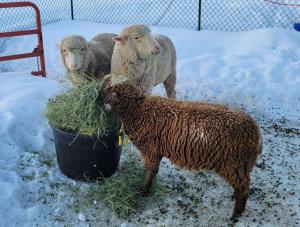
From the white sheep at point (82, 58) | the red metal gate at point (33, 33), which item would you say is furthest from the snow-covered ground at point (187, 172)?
the white sheep at point (82, 58)

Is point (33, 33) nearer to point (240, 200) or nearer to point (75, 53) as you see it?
point (75, 53)

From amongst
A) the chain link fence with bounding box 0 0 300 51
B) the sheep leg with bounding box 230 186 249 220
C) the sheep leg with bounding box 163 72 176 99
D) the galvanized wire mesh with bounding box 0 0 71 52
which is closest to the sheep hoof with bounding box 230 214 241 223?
the sheep leg with bounding box 230 186 249 220

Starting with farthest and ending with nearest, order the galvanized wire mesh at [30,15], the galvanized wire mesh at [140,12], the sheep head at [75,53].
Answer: the galvanized wire mesh at [140,12] < the galvanized wire mesh at [30,15] < the sheep head at [75,53]

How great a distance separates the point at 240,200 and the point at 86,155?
155cm

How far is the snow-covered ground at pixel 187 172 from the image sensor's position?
12.0 feet

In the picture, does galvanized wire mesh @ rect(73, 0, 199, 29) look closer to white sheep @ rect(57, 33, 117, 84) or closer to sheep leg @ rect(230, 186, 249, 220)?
white sheep @ rect(57, 33, 117, 84)

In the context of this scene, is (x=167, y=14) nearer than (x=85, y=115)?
No

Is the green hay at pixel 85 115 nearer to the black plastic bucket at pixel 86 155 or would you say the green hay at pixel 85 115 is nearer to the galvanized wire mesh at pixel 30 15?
the black plastic bucket at pixel 86 155

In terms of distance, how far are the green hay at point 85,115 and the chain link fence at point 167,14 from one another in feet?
22.0

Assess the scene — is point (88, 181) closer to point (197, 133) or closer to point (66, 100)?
point (66, 100)

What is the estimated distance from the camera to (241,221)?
364 centimetres

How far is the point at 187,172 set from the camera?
4.36 m

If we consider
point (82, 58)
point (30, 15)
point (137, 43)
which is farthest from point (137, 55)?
point (30, 15)

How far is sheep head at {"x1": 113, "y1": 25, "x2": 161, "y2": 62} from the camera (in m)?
4.55
